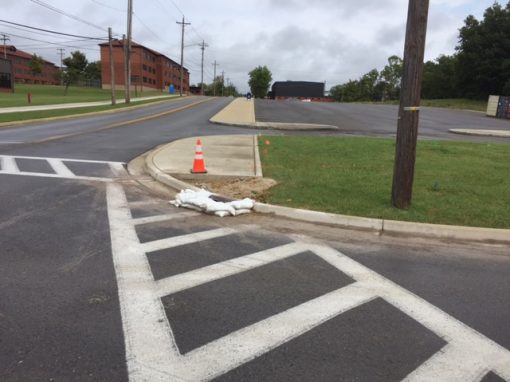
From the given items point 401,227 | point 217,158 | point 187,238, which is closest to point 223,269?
point 187,238

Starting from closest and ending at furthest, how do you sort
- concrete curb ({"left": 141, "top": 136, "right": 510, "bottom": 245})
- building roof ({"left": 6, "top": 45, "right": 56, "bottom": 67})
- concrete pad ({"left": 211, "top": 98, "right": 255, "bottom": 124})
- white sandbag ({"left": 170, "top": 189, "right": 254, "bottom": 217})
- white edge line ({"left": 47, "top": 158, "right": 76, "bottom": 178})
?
concrete curb ({"left": 141, "top": 136, "right": 510, "bottom": 245}) → white sandbag ({"left": 170, "top": 189, "right": 254, "bottom": 217}) → white edge line ({"left": 47, "top": 158, "right": 76, "bottom": 178}) → concrete pad ({"left": 211, "top": 98, "right": 255, "bottom": 124}) → building roof ({"left": 6, "top": 45, "right": 56, "bottom": 67})

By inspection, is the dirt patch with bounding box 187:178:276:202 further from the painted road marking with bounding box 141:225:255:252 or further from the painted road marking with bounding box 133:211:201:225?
the painted road marking with bounding box 141:225:255:252

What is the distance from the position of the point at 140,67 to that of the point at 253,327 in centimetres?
9659

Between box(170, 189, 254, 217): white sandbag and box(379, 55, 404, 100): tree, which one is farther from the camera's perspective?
box(379, 55, 404, 100): tree

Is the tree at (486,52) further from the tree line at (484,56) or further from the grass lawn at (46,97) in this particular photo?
the grass lawn at (46,97)

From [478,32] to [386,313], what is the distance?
2425 inches

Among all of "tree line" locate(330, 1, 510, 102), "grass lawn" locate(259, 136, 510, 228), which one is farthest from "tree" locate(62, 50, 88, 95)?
"grass lawn" locate(259, 136, 510, 228)

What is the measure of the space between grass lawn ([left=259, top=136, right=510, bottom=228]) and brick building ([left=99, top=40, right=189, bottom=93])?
78.3m

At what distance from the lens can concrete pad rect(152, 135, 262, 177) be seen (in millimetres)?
9370

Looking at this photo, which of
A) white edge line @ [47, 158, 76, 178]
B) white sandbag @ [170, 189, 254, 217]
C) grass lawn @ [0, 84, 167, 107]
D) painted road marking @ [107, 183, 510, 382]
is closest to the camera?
painted road marking @ [107, 183, 510, 382]

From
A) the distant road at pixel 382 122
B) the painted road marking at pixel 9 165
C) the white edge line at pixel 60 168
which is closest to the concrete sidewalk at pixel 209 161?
the white edge line at pixel 60 168

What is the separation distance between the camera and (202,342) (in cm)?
318

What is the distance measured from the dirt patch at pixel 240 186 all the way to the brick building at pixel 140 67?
80552 millimetres

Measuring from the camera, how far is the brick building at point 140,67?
91250mm
